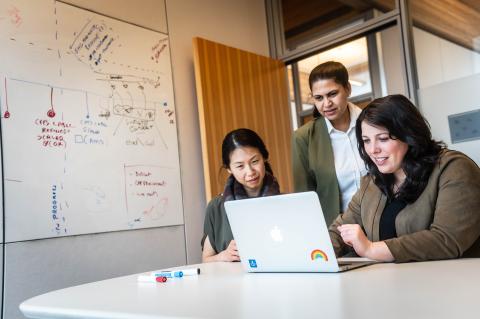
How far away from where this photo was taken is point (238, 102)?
331 centimetres

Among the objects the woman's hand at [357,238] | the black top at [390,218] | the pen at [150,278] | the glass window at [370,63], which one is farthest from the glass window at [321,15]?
the pen at [150,278]

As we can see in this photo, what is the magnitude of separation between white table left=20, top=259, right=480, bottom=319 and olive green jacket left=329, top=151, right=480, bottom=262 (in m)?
0.06

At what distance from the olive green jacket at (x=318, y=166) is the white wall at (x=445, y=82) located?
93 centimetres

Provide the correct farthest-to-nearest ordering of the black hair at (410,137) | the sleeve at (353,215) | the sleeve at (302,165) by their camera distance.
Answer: the sleeve at (302,165) → the sleeve at (353,215) → the black hair at (410,137)

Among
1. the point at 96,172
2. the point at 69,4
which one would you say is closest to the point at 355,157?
the point at 96,172

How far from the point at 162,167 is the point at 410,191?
169 centimetres

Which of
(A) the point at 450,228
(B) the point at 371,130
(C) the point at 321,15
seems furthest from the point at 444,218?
(C) the point at 321,15

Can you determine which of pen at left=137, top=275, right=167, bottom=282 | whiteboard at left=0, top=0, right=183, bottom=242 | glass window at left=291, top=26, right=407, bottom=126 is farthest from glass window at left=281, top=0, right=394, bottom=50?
pen at left=137, top=275, right=167, bottom=282

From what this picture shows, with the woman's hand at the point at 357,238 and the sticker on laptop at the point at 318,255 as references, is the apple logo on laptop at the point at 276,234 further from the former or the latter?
the woman's hand at the point at 357,238

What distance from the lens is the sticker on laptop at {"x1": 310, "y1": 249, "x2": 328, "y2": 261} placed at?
4.08 ft

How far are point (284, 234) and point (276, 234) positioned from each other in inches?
1.0

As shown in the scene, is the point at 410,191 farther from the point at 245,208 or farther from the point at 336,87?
the point at 336,87

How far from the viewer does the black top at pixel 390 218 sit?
60.0 inches

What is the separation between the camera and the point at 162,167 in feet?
9.39
